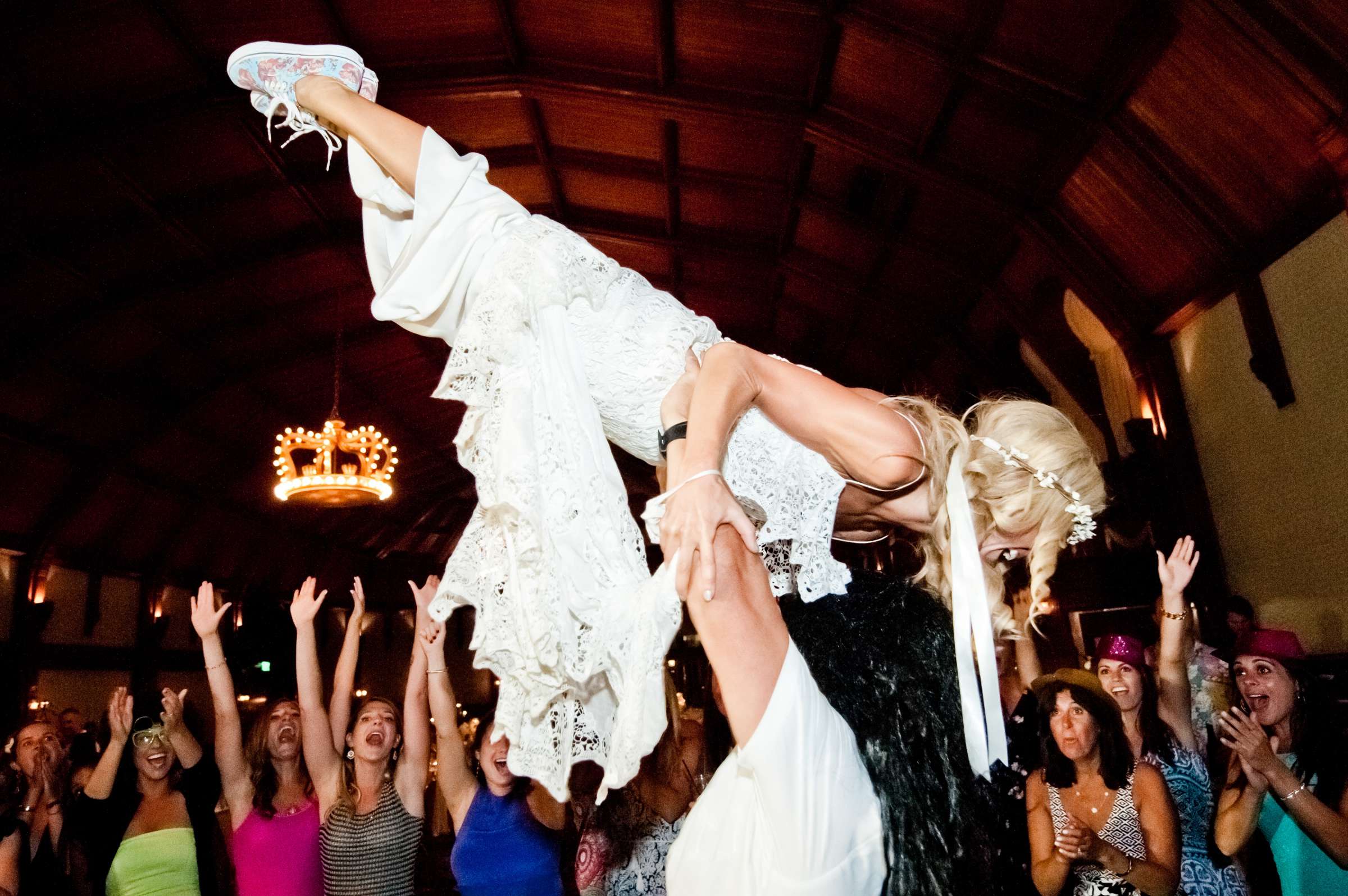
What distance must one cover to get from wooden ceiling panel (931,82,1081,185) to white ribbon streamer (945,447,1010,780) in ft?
13.1

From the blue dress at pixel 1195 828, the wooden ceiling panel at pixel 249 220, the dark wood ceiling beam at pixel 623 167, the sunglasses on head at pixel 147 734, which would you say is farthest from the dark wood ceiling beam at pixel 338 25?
the blue dress at pixel 1195 828

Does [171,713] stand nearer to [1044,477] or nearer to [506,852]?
[506,852]

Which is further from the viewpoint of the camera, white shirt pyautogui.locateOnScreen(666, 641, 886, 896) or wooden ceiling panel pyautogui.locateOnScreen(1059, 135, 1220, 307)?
wooden ceiling panel pyautogui.locateOnScreen(1059, 135, 1220, 307)

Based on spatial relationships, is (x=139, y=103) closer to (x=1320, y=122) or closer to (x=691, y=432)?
(x=691, y=432)

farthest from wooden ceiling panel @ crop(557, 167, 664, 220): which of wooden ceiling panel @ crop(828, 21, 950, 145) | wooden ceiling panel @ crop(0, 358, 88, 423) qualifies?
wooden ceiling panel @ crop(0, 358, 88, 423)

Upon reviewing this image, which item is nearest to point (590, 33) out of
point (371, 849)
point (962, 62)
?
point (962, 62)

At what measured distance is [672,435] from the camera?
160 centimetres

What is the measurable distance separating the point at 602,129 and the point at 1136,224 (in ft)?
12.6

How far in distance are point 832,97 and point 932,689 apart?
500 centimetres

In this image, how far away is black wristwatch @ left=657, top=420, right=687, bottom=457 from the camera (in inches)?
62.6

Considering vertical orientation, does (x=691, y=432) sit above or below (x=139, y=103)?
below

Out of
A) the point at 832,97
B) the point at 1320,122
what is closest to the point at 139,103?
the point at 832,97

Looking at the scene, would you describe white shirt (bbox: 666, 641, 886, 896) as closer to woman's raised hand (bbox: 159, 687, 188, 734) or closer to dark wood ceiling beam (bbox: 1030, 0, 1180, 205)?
woman's raised hand (bbox: 159, 687, 188, 734)

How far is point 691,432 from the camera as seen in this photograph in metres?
1.49
